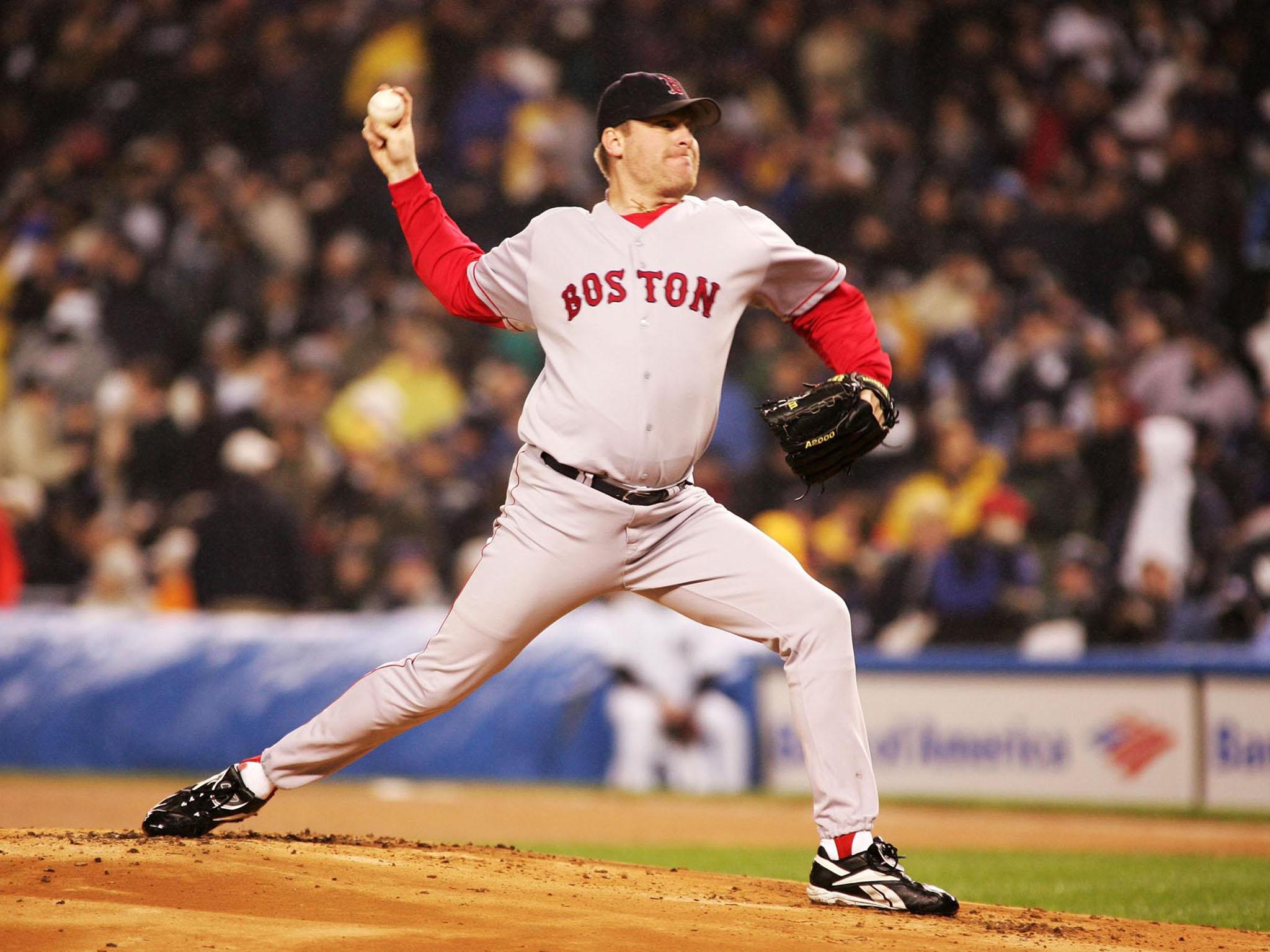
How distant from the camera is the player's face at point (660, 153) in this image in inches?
185

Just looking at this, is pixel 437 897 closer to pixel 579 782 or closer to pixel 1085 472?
pixel 579 782

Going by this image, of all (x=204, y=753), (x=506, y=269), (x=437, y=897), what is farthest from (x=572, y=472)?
(x=204, y=753)

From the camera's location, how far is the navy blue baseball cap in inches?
183

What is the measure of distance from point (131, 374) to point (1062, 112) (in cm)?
790

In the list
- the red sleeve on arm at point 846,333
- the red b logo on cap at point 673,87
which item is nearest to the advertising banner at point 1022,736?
the red sleeve on arm at point 846,333

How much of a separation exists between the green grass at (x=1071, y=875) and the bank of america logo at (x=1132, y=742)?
1.99 m

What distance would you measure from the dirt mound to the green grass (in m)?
1.08

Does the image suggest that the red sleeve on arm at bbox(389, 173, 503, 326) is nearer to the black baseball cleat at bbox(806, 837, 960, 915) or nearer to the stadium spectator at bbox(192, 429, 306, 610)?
the black baseball cleat at bbox(806, 837, 960, 915)

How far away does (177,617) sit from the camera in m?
11.3

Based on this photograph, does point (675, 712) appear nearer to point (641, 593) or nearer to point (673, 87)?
point (641, 593)

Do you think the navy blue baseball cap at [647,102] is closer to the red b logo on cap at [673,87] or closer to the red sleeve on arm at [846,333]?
the red b logo on cap at [673,87]

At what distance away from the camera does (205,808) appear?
4910 millimetres

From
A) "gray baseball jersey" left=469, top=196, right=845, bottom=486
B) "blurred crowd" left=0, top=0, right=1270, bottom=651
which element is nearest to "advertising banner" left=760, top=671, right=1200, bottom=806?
"blurred crowd" left=0, top=0, right=1270, bottom=651

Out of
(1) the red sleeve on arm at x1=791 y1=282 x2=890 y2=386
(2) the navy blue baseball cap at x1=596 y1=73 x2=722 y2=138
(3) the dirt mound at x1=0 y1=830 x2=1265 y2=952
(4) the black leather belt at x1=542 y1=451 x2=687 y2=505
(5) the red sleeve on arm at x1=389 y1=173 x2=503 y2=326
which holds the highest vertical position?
(2) the navy blue baseball cap at x1=596 y1=73 x2=722 y2=138
